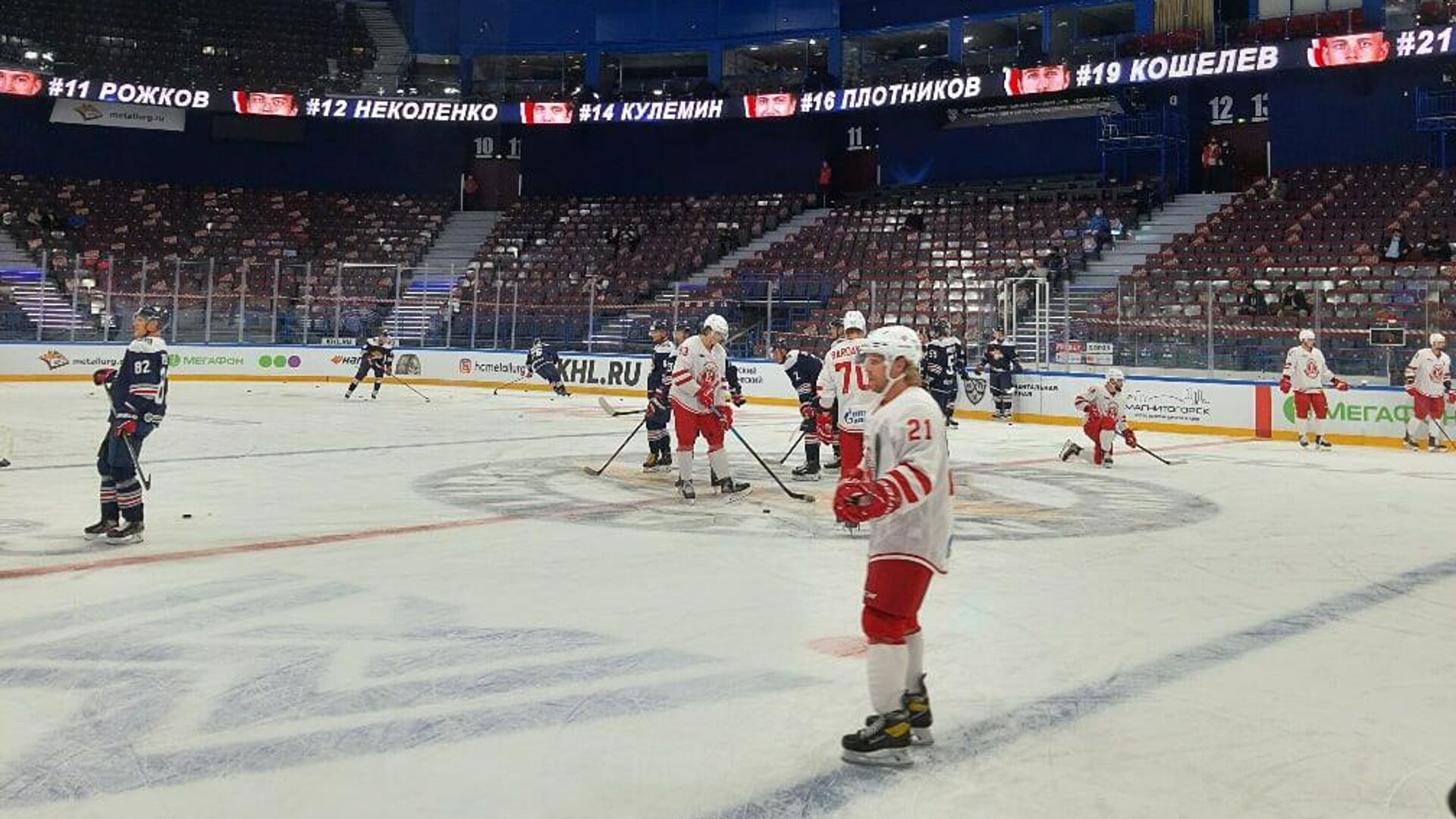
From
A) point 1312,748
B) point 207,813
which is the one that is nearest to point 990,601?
point 1312,748

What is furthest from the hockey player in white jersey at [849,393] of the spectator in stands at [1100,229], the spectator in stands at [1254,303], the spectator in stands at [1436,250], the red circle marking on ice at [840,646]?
the spectator in stands at [1100,229]

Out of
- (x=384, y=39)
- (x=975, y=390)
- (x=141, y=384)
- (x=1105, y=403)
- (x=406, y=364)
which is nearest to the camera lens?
(x=141, y=384)

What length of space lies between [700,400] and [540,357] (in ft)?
53.9

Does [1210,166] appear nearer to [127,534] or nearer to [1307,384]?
[1307,384]

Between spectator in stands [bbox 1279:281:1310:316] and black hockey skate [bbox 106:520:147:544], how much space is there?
56.8ft

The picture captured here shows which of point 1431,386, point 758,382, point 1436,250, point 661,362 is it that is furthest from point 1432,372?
point 758,382

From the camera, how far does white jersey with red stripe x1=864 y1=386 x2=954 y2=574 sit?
418 cm

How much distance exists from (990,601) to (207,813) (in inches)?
172

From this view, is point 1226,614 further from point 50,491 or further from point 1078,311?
point 1078,311

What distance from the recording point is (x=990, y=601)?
6633mm

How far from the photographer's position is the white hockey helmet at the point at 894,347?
441cm

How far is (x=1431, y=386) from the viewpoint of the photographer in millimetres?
16594

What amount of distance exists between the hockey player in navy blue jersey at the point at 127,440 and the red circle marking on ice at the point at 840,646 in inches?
193

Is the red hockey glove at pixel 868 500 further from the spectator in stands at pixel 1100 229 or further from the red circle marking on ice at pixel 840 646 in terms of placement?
the spectator in stands at pixel 1100 229
